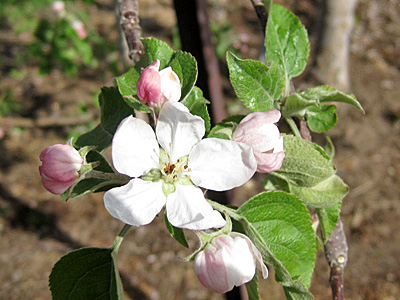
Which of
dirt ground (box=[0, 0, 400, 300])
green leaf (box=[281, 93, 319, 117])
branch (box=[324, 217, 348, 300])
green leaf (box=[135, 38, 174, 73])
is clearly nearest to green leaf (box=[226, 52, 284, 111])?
green leaf (box=[281, 93, 319, 117])

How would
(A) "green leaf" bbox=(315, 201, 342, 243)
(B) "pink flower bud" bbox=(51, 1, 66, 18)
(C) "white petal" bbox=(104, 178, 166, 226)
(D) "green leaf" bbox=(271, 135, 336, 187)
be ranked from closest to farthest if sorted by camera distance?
1. (C) "white petal" bbox=(104, 178, 166, 226)
2. (D) "green leaf" bbox=(271, 135, 336, 187)
3. (A) "green leaf" bbox=(315, 201, 342, 243)
4. (B) "pink flower bud" bbox=(51, 1, 66, 18)

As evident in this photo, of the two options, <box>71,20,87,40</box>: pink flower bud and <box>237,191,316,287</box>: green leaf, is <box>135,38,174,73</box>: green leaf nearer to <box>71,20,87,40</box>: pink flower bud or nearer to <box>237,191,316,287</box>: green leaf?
<box>237,191,316,287</box>: green leaf

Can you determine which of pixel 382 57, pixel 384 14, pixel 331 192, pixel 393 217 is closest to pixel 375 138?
pixel 393 217

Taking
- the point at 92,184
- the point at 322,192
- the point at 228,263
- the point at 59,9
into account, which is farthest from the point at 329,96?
the point at 59,9

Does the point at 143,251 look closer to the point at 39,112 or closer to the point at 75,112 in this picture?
the point at 75,112

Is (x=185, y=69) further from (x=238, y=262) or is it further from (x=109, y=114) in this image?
(x=238, y=262)

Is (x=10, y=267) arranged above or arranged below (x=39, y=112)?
below
